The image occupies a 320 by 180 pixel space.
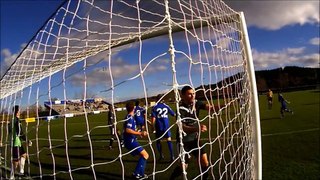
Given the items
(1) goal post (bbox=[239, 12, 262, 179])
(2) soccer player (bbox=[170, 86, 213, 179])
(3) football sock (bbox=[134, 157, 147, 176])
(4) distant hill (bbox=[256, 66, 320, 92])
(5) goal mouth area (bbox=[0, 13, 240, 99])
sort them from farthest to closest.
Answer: (4) distant hill (bbox=[256, 66, 320, 92]) → (3) football sock (bbox=[134, 157, 147, 176]) → (5) goal mouth area (bbox=[0, 13, 240, 99]) → (2) soccer player (bbox=[170, 86, 213, 179]) → (1) goal post (bbox=[239, 12, 262, 179])

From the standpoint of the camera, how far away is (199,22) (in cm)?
357

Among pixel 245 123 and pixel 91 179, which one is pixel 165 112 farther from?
pixel 245 123

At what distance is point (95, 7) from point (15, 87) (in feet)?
10.8

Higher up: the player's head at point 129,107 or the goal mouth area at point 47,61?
the goal mouth area at point 47,61

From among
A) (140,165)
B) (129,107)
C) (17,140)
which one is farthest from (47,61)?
(17,140)

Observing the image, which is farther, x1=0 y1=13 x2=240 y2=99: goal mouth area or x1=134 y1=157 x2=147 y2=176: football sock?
x1=134 y1=157 x2=147 y2=176: football sock

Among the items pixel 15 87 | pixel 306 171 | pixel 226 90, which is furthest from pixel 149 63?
pixel 306 171

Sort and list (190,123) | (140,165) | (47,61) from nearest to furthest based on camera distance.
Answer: (190,123) → (47,61) → (140,165)

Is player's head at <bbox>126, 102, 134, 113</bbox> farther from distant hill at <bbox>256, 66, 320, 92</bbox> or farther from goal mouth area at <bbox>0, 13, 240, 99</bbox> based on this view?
distant hill at <bbox>256, 66, 320, 92</bbox>

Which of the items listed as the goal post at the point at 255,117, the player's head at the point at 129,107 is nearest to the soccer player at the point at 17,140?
the player's head at the point at 129,107

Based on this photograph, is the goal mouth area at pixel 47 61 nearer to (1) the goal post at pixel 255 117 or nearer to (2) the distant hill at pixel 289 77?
(1) the goal post at pixel 255 117

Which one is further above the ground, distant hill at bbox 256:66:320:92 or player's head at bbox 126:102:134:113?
distant hill at bbox 256:66:320:92

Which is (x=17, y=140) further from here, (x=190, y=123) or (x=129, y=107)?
(x=190, y=123)

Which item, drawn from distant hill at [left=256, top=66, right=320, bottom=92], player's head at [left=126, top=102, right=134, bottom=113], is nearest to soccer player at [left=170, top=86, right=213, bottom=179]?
player's head at [left=126, top=102, right=134, bottom=113]
